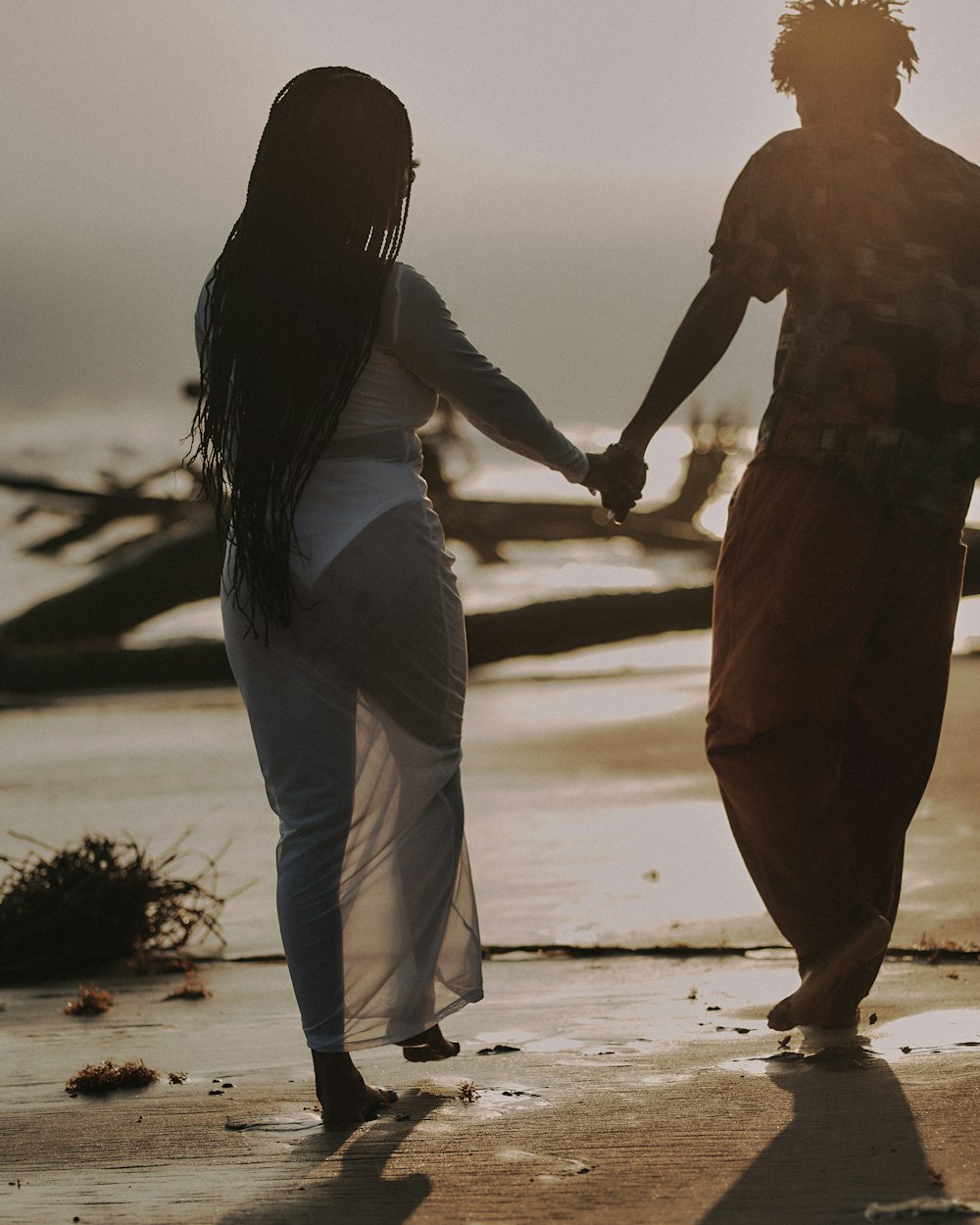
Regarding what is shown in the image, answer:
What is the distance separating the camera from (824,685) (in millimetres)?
3988

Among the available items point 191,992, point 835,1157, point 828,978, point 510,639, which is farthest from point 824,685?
point 510,639

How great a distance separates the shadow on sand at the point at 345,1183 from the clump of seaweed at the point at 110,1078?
0.56 m

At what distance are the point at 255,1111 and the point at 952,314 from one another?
222 cm

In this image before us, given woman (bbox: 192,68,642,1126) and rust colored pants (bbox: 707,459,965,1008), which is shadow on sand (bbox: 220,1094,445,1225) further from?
rust colored pants (bbox: 707,459,965,1008)

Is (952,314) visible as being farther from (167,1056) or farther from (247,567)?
(167,1056)

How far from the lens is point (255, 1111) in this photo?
11.5ft

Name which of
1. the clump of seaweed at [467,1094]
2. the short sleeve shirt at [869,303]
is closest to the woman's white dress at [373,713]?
the clump of seaweed at [467,1094]

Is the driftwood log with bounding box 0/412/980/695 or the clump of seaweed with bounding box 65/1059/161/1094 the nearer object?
the clump of seaweed with bounding box 65/1059/161/1094

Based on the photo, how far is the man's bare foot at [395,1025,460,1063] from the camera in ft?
12.5

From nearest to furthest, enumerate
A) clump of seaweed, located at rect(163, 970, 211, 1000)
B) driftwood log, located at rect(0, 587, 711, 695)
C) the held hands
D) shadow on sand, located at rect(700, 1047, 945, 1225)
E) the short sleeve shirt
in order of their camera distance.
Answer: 1. shadow on sand, located at rect(700, 1047, 945, 1225)
2. the short sleeve shirt
3. the held hands
4. clump of seaweed, located at rect(163, 970, 211, 1000)
5. driftwood log, located at rect(0, 587, 711, 695)

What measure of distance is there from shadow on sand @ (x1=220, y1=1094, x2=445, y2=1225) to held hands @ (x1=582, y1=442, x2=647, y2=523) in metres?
1.57

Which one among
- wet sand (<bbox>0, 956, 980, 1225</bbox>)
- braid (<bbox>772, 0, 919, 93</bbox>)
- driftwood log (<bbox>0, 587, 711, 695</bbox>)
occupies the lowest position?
wet sand (<bbox>0, 956, 980, 1225</bbox>)

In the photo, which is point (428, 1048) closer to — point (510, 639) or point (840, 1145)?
point (840, 1145)

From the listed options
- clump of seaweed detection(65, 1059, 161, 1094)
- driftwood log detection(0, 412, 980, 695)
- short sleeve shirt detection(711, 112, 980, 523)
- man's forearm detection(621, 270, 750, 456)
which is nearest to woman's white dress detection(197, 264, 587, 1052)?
clump of seaweed detection(65, 1059, 161, 1094)
